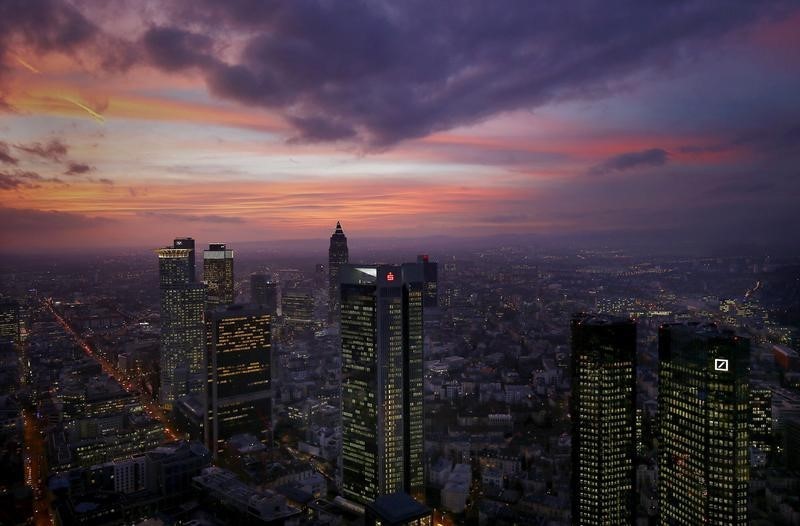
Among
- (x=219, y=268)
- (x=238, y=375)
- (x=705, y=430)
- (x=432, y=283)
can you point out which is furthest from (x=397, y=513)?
(x=219, y=268)

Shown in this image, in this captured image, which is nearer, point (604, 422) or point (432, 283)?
point (604, 422)

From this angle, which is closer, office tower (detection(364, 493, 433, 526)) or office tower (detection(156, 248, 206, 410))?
office tower (detection(364, 493, 433, 526))

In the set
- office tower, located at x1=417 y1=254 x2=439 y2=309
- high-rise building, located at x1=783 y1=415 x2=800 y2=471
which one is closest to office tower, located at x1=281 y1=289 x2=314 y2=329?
office tower, located at x1=417 y1=254 x2=439 y2=309

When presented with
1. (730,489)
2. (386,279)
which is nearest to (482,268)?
(386,279)

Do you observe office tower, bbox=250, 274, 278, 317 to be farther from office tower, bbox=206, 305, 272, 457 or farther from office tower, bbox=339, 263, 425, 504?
office tower, bbox=339, 263, 425, 504

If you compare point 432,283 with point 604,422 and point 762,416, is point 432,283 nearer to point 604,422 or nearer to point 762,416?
point 762,416

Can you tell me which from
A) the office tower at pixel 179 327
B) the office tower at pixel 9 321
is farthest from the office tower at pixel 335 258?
the office tower at pixel 9 321
